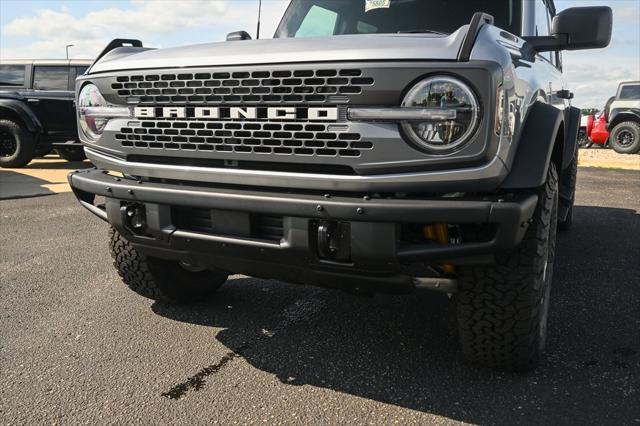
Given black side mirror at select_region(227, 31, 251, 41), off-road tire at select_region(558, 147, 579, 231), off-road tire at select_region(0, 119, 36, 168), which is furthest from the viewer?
off-road tire at select_region(0, 119, 36, 168)

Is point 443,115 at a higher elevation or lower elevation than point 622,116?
higher

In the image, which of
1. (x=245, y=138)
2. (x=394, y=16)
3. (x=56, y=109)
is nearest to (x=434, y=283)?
(x=245, y=138)

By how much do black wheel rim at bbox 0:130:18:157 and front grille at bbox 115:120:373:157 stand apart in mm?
9128

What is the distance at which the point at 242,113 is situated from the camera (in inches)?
84.0

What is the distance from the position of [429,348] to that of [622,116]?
47.2 ft

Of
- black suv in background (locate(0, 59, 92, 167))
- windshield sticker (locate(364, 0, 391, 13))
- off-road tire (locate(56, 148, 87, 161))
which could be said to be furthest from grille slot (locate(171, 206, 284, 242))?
off-road tire (locate(56, 148, 87, 161))

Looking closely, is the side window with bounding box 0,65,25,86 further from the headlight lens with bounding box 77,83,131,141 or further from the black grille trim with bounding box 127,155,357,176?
the black grille trim with bounding box 127,155,357,176

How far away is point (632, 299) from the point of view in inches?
136

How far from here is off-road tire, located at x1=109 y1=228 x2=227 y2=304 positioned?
303 centimetres

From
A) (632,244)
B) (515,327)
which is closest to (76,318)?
(515,327)

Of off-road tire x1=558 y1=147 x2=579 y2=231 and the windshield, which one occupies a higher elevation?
the windshield

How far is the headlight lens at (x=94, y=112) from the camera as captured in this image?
8.17ft

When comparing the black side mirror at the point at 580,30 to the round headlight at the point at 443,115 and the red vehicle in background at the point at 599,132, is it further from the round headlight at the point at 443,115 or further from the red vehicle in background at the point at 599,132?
the red vehicle in background at the point at 599,132

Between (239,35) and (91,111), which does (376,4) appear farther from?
(91,111)
